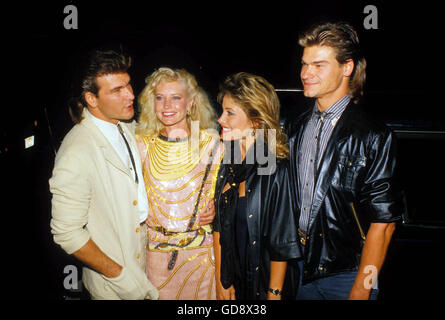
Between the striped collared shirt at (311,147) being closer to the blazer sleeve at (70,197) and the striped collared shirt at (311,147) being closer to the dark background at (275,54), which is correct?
the dark background at (275,54)

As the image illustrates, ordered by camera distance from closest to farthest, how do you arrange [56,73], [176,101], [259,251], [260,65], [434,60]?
[259,251]
[176,101]
[434,60]
[260,65]
[56,73]

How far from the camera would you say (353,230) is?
1.64 m

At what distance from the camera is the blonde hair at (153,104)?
6.35 ft

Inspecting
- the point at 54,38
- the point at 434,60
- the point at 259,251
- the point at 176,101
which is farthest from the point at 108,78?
the point at 434,60

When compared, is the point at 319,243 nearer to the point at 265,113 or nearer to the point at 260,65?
the point at 265,113

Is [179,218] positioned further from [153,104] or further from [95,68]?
[95,68]

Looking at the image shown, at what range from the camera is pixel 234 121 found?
1656 millimetres

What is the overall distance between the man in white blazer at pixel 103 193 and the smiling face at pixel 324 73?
1157 millimetres

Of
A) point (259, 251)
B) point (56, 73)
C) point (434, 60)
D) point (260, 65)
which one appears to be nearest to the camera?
point (259, 251)

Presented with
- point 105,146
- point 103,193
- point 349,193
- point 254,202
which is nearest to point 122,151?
point 105,146

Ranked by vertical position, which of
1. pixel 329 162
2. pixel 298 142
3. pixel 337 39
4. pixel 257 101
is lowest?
pixel 329 162

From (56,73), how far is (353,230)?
2.87 meters

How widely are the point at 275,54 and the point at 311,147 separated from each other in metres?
1.02

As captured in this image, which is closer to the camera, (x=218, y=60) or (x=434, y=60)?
(x=434, y=60)
